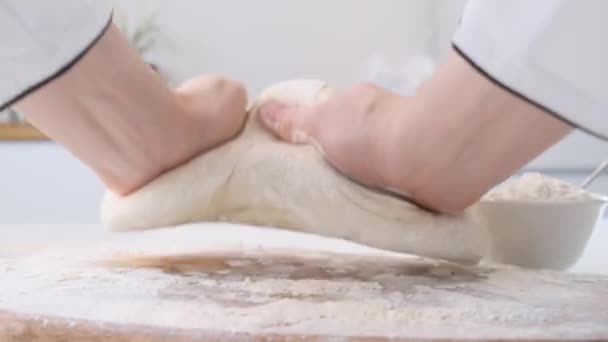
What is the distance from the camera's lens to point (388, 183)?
51 centimetres

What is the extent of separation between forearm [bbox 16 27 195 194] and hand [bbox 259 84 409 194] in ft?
0.30

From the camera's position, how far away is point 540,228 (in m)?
0.59

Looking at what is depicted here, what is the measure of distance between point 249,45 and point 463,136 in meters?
1.32

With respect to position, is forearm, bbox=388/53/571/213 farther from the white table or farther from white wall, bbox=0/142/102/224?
white wall, bbox=0/142/102/224

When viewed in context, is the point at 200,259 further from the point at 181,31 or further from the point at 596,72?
the point at 181,31

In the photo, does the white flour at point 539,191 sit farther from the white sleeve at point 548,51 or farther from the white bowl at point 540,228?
the white sleeve at point 548,51

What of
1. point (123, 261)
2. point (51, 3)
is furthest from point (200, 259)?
point (51, 3)

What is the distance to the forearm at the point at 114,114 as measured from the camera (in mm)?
452

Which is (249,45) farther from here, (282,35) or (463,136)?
(463,136)

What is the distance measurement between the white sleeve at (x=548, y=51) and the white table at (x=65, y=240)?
0.88 ft

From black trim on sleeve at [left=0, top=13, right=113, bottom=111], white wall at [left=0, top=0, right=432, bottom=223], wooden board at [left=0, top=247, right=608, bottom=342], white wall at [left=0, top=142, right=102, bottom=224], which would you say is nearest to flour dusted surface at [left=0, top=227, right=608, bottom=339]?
wooden board at [left=0, top=247, right=608, bottom=342]

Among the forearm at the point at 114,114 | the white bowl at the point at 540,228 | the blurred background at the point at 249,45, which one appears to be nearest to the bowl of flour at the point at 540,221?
the white bowl at the point at 540,228

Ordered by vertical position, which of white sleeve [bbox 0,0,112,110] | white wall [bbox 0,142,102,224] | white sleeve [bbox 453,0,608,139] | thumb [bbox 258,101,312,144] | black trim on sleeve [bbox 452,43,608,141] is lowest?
white wall [bbox 0,142,102,224]

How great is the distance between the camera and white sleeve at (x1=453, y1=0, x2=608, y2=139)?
363mm
